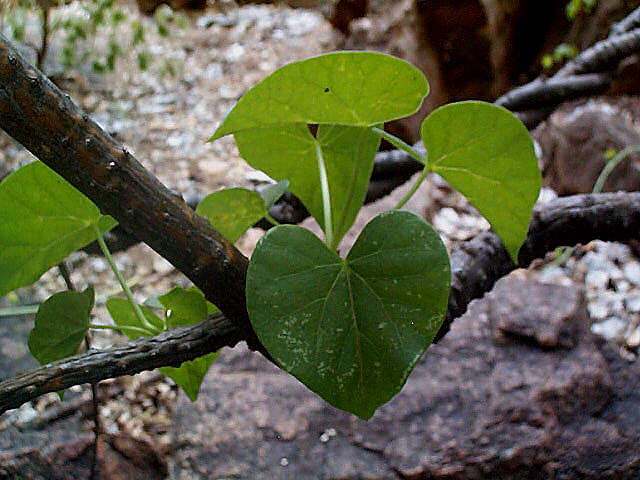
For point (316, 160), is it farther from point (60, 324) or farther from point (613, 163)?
point (613, 163)

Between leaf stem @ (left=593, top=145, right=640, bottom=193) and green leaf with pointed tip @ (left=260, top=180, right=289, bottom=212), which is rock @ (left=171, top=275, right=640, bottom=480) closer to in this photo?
green leaf with pointed tip @ (left=260, top=180, right=289, bottom=212)

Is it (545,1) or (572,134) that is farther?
(545,1)

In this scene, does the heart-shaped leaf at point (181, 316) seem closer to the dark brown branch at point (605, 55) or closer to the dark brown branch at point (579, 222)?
the dark brown branch at point (579, 222)

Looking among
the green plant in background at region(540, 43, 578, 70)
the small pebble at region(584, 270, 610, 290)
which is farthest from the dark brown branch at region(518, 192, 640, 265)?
the green plant in background at region(540, 43, 578, 70)

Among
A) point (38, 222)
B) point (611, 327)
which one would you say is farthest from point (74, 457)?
point (611, 327)

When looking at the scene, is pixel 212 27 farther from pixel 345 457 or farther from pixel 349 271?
pixel 349 271

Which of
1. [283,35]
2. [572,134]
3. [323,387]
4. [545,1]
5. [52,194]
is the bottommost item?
[572,134]

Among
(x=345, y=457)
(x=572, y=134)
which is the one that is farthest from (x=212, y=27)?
(x=345, y=457)
